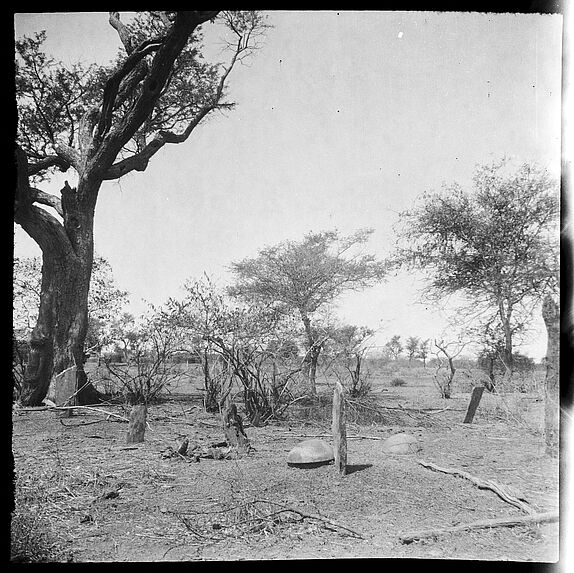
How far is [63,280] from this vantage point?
454 cm

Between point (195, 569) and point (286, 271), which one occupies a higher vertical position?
point (286, 271)

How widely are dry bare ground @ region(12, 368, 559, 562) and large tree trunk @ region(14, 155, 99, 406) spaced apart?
429mm

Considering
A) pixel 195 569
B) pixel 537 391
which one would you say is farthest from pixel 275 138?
pixel 195 569

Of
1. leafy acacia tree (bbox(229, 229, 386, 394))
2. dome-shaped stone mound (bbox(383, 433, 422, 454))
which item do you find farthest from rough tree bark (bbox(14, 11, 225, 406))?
dome-shaped stone mound (bbox(383, 433, 422, 454))

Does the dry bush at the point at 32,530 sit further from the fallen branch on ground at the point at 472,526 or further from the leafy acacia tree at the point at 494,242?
the leafy acacia tree at the point at 494,242

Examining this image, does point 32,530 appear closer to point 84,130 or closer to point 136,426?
point 136,426

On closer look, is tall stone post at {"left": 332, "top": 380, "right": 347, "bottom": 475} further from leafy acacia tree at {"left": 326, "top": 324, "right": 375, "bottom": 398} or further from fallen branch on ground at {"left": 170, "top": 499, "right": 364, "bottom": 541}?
fallen branch on ground at {"left": 170, "top": 499, "right": 364, "bottom": 541}

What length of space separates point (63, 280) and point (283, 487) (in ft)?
7.67

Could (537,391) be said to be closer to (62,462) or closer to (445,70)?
(445,70)

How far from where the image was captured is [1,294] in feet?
14.1

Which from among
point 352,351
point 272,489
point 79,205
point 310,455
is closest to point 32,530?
point 272,489

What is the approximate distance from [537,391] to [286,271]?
208 centimetres

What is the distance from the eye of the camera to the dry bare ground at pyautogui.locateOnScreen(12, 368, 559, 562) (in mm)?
3832

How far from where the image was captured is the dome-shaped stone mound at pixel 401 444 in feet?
14.0
